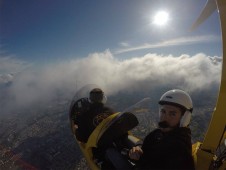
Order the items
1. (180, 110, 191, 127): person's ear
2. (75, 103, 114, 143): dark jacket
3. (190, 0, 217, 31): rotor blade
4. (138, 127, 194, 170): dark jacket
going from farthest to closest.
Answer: (75, 103, 114, 143): dark jacket
(180, 110, 191, 127): person's ear
(138, 127, 194, 170): dark jacket
(190, 0, 217, 31): rotor blade

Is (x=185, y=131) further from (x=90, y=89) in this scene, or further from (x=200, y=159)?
(x=90, y=89)

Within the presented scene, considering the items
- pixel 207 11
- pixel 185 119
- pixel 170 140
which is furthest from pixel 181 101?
pixel 207 11

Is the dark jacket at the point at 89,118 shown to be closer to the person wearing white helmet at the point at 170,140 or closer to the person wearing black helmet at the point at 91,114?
the person wearing black helmet at the point at 91,114

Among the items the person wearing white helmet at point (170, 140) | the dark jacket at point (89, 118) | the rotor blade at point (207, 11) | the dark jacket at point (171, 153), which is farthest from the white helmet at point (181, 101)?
the dark jacket at point (89, 118)

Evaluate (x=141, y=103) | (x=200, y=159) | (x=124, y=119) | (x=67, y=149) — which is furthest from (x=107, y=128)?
(x=67, y=149)

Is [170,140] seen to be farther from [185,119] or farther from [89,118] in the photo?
[89,118]

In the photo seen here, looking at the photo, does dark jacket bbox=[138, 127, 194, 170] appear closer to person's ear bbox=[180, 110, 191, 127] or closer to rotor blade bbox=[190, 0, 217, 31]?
person's ear bbox=[180, 110, 191, 127]

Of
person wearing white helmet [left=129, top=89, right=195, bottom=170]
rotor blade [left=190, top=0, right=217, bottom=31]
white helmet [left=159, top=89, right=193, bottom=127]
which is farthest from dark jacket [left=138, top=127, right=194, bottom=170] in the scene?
rotor blade [left=190, top=0, right=217, bottom=31]
